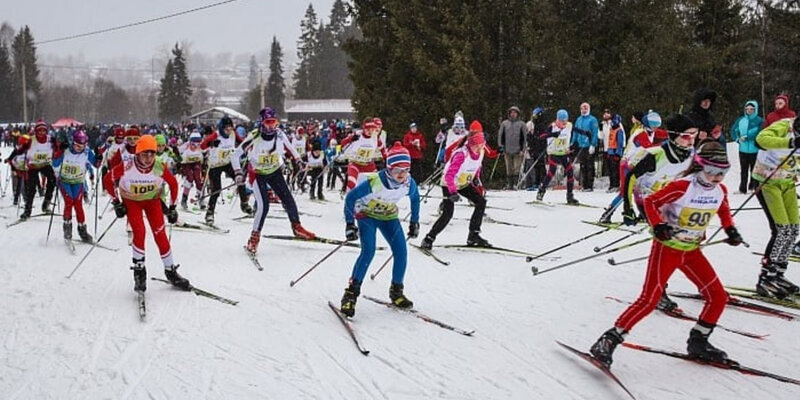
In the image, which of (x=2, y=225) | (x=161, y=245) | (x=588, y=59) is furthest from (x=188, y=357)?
(x=588, y=59)

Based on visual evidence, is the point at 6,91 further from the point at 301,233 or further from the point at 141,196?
the point at 141,196

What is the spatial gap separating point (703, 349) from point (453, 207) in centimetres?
481

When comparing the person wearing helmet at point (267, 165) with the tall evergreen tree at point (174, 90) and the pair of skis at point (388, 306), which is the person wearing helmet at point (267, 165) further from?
the tall evergreen tree at point (174, 90)

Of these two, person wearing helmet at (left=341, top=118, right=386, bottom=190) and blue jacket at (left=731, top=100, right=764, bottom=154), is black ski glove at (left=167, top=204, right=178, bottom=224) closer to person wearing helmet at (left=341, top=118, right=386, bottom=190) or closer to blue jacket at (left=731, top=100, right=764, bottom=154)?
person wearing helmet at (left=341, top=118, right=386, bottom=190)

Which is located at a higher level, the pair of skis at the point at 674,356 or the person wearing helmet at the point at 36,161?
the person wearing helmet at the point at 36,161

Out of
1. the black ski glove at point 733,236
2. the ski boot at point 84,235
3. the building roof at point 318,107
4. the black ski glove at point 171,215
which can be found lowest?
the ski boot at point 84,235

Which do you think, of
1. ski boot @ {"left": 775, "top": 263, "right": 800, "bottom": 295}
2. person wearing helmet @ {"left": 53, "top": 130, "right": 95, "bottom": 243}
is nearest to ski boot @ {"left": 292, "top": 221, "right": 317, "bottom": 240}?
person wearing helmet @ {"left": 53, "top": 130, "right": 95, "bottom": 243}

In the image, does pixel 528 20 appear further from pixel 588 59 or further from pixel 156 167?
pixel 156 167

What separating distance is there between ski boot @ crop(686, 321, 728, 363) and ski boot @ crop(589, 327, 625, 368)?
66 centimetres

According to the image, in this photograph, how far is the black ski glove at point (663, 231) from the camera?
481 cm

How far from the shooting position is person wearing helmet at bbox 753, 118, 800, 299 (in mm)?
6656

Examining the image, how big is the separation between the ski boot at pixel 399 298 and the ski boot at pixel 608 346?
219 cm

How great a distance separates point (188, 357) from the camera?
545 cm

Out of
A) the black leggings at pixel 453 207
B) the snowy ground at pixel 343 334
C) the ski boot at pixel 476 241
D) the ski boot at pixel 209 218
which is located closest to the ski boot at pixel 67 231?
the snowy ground at pixel 343 334
